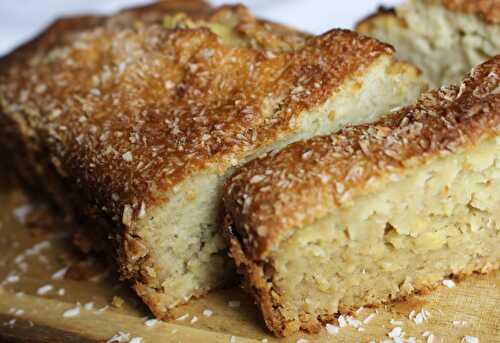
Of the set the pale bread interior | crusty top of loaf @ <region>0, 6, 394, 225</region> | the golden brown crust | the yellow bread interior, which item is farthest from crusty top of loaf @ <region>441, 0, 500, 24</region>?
the golden brown crust

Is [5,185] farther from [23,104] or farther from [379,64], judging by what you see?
[379,64]

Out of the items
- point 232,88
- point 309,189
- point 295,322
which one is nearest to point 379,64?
point 232,88

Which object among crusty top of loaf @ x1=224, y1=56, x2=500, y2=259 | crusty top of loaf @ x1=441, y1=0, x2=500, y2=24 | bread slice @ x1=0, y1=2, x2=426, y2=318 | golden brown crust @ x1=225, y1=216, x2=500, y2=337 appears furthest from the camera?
crusty top of loaf @ x1=441, y1=0, x2=500, y2=24

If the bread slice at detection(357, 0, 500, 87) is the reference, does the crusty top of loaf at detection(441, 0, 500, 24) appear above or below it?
above

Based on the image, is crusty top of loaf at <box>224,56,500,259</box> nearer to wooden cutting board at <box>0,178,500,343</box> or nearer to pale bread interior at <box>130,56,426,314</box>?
pale bread interior at <box>130,56,426,314</box>

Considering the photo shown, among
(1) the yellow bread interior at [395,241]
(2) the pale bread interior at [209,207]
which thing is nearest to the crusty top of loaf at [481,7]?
(2) the pale bread interior at [209,207]

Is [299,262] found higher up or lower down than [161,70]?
lower down
